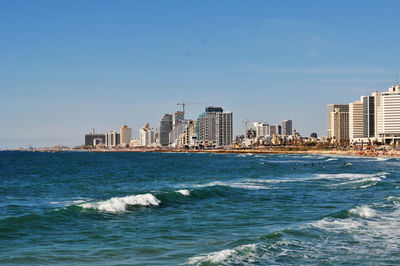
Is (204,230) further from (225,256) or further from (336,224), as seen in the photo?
(336,224)

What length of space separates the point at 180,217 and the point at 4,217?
974cm

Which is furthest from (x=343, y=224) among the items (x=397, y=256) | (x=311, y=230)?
→ (x=397, y=256)

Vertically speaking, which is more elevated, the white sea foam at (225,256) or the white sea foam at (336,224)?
the white sea foam at (225,256)

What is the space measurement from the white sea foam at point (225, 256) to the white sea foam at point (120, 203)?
1276 centimetres

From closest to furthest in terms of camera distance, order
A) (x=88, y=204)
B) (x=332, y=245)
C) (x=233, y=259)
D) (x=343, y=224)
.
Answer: (x=233, y=259)
(x=332, y=245)
(x=343, y=224)
(x=88, y=204)

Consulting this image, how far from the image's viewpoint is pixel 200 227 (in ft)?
77.2

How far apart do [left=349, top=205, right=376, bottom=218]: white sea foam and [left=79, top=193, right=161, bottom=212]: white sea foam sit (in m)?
12.6

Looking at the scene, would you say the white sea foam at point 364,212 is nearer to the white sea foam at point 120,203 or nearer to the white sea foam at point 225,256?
the white sea foam at point 225,256

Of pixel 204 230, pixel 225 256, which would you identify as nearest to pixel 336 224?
pixel 204 230

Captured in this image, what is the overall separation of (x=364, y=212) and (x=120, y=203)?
14855mm

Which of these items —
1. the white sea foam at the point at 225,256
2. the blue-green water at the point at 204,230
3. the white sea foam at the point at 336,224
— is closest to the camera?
the white sea foam at the point at 225,256

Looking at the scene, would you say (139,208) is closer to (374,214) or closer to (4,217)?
(4,217)

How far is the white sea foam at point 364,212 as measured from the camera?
2705 cm

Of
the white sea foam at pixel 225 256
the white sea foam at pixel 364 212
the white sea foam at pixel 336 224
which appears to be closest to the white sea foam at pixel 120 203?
the white sea foam at pixel 336 224
